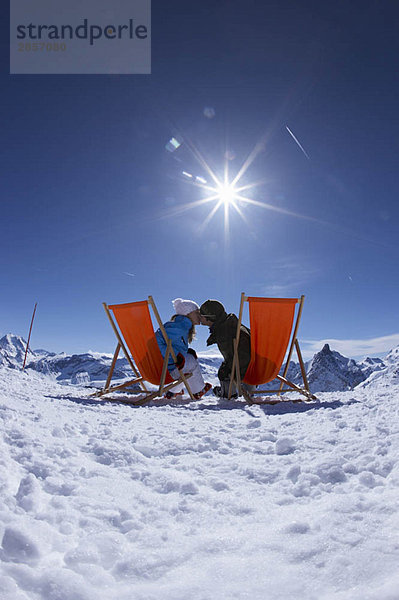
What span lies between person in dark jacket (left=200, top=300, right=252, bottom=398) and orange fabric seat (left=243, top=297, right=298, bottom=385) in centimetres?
27

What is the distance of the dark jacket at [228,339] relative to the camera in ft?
20.6

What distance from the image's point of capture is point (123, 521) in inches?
61.2

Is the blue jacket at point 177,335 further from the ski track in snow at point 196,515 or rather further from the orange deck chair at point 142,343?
the ski track in snow at point 196,515

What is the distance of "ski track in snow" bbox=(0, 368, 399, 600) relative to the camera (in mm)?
1131

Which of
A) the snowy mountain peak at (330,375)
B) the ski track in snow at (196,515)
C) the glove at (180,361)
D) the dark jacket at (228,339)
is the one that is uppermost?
the snowy mountain peak at (330,375)

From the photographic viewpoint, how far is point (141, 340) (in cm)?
645

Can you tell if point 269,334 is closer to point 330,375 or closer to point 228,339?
point 228,339

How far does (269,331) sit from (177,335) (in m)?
1.85

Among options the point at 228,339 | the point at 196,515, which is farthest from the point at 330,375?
the point at 196,515

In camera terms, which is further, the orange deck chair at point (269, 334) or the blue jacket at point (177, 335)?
the blue jacket at point (177, 335)

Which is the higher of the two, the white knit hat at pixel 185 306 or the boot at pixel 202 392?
the white knit hat at pixel 185 306

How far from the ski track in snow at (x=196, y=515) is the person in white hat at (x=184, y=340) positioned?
11.6 feet

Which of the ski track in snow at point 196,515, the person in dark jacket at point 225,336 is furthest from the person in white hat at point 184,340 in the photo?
the ski track in snow at point 196,515

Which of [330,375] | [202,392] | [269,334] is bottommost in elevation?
[202,392]
